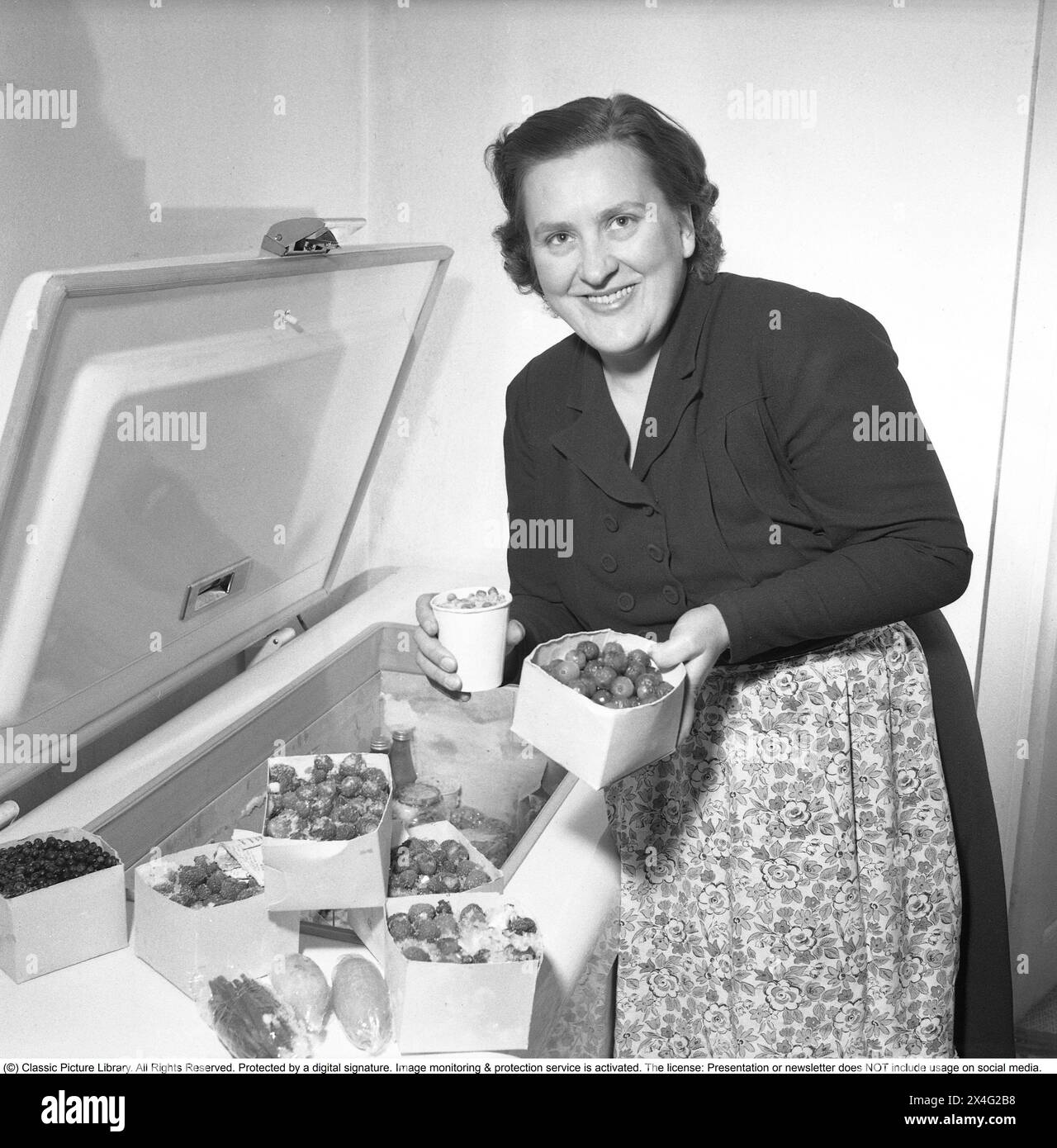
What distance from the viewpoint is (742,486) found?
127 centimetres

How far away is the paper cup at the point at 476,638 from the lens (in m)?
1.30

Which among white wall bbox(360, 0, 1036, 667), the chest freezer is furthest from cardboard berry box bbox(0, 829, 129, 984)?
white wall bbox(360, 0, 1036, 667)

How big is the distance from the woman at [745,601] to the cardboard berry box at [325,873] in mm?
299

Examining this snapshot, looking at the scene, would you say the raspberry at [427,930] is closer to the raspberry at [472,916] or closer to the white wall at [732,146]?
the raspberry at [472,916]

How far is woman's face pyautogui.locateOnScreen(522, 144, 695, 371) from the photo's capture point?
1197 millimetres

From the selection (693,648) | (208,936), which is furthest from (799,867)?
(208,936)

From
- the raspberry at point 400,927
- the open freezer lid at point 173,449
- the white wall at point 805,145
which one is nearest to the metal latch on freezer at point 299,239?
the open freezer lid at point 173,449

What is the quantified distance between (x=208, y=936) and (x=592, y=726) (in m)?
0.42

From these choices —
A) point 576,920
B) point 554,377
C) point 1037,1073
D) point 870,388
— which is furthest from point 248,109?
point 1037,1073

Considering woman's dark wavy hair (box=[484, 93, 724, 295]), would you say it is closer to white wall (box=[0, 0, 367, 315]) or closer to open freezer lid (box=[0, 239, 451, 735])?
open freezer lid (box=[0, 239, 451, 735])

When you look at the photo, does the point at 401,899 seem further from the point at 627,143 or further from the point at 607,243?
the point at 627,143

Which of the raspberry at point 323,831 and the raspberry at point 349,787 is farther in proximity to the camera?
the raspberry at point 349,787

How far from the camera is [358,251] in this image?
155cm

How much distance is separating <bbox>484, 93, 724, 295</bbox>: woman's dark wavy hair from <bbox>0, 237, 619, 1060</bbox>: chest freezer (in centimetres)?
29
